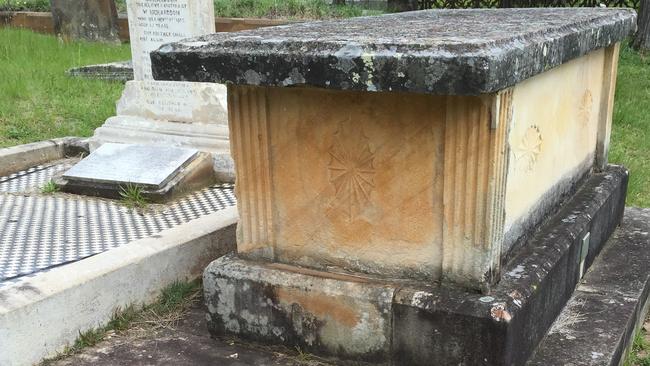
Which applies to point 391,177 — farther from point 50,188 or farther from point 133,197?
point 50,188

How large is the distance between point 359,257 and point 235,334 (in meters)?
0.53

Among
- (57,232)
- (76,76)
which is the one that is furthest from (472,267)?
(76,76)

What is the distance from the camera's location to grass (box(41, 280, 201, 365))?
2.44m

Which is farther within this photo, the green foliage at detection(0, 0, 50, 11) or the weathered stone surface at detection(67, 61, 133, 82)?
the green foliage at detection(0, 0, 50, 11)

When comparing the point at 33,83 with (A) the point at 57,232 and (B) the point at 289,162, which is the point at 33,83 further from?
(B) the point at 289,162

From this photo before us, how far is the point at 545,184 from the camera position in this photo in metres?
2.60

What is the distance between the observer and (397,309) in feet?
6.93

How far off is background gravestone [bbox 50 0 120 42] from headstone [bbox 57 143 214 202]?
7306 mm

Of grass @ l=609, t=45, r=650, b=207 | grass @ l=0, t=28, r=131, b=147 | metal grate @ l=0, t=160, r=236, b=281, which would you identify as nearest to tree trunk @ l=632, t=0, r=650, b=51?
grass @ l=609, t=45, r=650, b=207

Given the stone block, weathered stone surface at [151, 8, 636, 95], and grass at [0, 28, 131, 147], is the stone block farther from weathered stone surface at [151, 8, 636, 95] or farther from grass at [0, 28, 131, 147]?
grass at [0, 28, 131, 147]

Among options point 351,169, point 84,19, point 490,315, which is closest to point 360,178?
point 351,169

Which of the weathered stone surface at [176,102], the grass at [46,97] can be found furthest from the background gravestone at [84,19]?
the weathered stone surface at [176,102]

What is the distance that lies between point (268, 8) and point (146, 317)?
11706 mm

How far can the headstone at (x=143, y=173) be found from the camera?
156 inches
